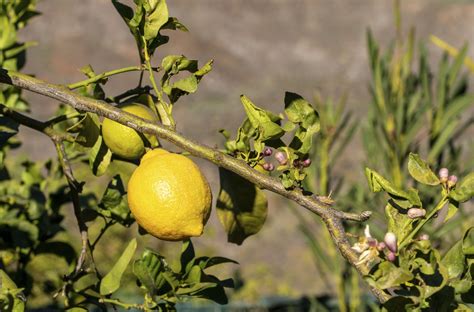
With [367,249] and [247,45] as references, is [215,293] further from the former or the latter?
[247,45]

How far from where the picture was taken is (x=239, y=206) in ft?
2.66

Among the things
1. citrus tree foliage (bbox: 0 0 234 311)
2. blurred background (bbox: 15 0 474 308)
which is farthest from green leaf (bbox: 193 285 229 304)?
blurred background (bbox: 15 0 474 308)

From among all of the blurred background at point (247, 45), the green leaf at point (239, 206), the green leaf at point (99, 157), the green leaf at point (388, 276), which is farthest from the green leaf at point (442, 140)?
the blurred background at point (247, 45)

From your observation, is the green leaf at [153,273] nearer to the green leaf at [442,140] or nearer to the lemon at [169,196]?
the lemon at [169,196]

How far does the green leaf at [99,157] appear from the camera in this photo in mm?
761

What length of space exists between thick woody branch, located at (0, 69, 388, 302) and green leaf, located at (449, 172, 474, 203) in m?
0.07

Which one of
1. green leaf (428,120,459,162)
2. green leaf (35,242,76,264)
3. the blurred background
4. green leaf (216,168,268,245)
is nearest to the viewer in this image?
green leaf (216,168,268,245)

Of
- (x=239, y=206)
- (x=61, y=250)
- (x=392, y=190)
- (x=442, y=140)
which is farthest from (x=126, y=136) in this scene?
(x=442, y=140)

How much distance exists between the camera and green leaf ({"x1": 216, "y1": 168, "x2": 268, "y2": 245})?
80 cm

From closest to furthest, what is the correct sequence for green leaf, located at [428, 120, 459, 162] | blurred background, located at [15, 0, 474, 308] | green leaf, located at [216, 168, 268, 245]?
green leaf, located at [216, 168, 268, 245] < green leaf, located at [428, 120, 459, 162] < blurred background, located at [15, 0, 474, 308]

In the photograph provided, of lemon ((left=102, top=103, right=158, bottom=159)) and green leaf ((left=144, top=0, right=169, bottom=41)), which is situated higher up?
Answer: green leaf ((left=144, top=0, right=169, bottom=41))

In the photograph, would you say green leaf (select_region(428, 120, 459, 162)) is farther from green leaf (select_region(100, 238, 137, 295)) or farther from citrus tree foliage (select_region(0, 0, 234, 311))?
green leaf (select_region(100, 238, 137, 295))

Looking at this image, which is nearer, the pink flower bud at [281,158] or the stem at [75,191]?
the pink flower bud at [281,158]

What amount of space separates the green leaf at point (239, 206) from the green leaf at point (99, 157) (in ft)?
0.35
